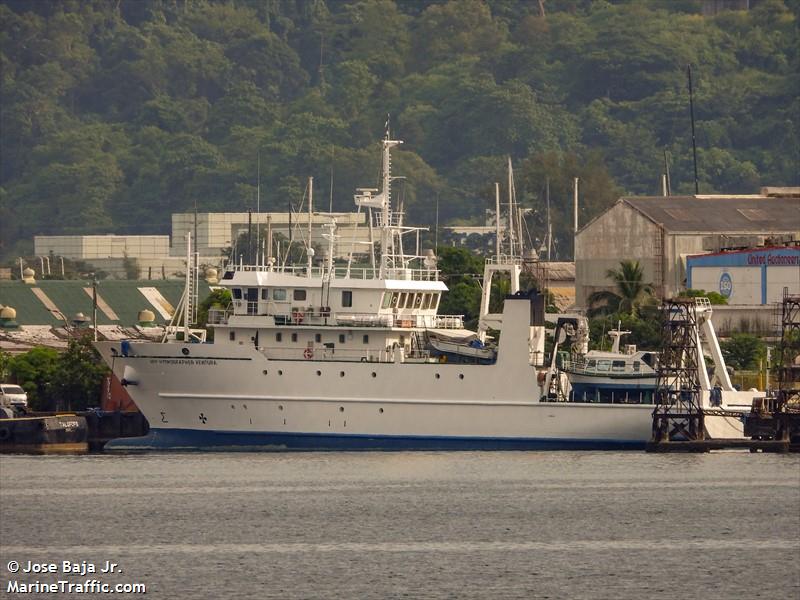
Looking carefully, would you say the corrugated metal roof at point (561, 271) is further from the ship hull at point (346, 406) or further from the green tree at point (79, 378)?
the ship hull at point (346, 406)

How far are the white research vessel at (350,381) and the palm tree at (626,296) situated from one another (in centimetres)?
1919

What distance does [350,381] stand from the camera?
2581 inches

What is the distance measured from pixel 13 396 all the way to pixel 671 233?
35782 millimetres

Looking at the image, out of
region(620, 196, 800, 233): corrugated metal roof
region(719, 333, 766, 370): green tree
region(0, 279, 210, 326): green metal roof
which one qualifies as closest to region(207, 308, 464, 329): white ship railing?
region(719, 333, 766, 370): green tree

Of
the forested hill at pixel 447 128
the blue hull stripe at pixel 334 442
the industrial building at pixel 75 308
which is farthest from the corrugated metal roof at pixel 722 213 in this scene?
the forested hill at pixel 447 128

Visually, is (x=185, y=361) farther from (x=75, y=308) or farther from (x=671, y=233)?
(x=671, y=233)

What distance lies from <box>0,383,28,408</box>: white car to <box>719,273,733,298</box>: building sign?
102 feet

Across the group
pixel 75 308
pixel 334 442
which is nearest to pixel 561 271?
→ pixel 75 308

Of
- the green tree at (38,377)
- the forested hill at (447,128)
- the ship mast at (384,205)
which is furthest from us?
the forested hill at (447,128)

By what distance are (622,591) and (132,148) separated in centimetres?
14187

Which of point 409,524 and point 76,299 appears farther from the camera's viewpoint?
point 76,299

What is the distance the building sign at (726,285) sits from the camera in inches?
3565

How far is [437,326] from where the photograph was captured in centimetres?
6812

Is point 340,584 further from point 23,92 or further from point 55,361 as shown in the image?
point 23,92
